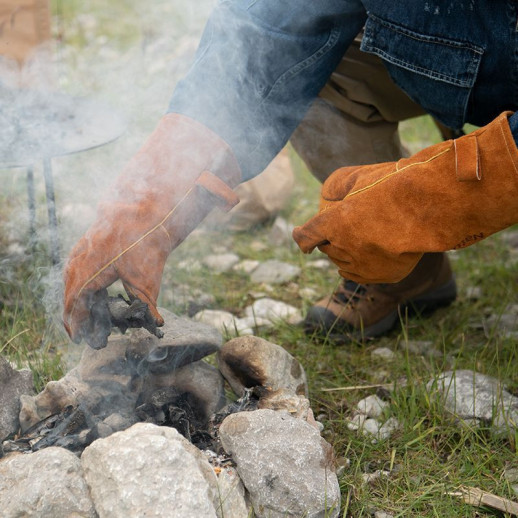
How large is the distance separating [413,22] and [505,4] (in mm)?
244

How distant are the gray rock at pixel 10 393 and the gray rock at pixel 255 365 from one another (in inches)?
22.0

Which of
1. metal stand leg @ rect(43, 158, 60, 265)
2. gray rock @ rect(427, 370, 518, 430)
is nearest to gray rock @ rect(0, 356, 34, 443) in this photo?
metal stand leg @ rect(43, 158, 60, 265)

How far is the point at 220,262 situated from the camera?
3258 mm

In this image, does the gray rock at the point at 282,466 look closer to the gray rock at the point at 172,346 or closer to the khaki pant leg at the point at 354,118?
the gray rock at the point at 172,346

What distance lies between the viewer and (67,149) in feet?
8.27

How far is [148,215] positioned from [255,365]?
52cm

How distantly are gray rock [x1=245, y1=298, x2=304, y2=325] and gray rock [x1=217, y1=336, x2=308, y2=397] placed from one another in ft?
2.30

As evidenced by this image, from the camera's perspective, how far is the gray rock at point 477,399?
2.01 meters

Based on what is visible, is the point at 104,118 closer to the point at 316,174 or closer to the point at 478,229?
the point at 316,174

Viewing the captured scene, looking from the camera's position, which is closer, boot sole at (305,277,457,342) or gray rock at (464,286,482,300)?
boot sole at (305,277,457,342)

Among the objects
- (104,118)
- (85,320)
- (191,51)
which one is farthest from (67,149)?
(191,51)

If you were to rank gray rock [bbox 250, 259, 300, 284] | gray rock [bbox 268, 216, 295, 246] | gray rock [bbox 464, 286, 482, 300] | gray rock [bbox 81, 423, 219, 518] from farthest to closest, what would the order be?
1. gray rock [bbox 268, 216, 295, 246]
2. gray rock [bbox 250, 259, 300, 284]
3. gray rock [bbox 464, 286, 482, 300]
4. gray rock [bbox 81, 423, 219, 518]

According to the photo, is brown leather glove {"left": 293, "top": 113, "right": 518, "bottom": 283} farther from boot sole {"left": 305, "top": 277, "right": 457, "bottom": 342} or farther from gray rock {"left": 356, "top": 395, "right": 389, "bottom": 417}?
boot sole {"left": 305, "top": 277, "right": 457, "bottom": 342}

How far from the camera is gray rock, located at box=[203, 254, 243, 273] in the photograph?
10.6 ft
